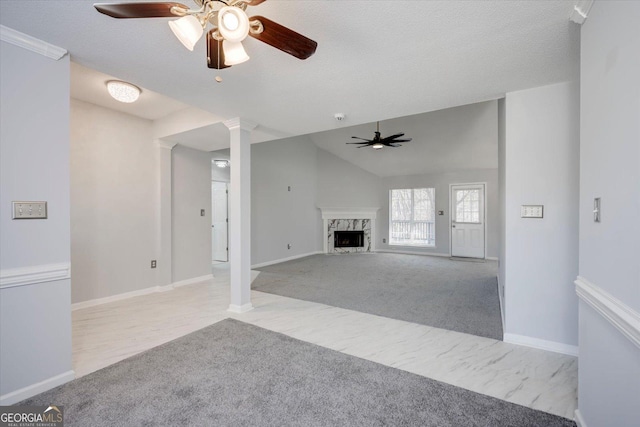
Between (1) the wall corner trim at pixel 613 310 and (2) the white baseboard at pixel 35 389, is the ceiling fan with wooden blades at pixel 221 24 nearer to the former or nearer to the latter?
(1) the wall corner trim at pixel 613 310

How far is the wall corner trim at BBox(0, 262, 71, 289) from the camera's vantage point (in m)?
1.71

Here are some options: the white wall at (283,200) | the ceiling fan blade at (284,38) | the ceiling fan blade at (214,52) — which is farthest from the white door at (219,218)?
the ceiling fan blade at (284,38)

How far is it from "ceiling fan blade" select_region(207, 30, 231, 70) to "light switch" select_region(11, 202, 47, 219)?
1.50 metres

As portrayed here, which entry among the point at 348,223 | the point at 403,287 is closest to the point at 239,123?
the point at 403,287

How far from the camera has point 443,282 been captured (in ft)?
15.5

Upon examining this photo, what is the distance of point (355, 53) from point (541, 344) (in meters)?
2.89

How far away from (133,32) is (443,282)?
16.4 ft

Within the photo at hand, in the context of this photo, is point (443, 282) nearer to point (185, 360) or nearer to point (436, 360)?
point (436, 360)

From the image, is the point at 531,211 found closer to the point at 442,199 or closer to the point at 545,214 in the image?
the point at 545,214

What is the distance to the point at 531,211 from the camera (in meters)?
2.46

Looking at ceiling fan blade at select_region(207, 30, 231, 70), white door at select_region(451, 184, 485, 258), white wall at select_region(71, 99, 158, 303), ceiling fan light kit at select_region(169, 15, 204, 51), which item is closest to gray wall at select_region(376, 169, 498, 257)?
white door at select_region(451, 184, 485, 258)

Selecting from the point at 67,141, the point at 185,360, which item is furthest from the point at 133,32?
the point at 185,360

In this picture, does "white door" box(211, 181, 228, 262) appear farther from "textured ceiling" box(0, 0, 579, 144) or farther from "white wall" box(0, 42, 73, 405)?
"white wall" box(0, 42, 73, 405)

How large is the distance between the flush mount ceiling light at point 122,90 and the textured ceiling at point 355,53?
0.56 metres
